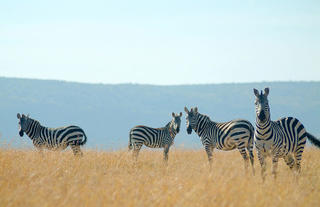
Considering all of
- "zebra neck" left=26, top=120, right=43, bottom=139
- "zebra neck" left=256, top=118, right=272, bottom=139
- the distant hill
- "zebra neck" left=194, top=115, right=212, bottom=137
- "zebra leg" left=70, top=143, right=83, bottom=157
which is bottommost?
"zebra leg" left=70, top=143, right=83, bottom=157

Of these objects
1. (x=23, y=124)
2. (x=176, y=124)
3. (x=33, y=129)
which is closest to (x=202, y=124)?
(x=176, y=124)

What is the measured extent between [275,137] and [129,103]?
105200 millimetres

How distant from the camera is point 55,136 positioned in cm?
1491

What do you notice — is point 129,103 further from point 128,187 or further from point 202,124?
point 128,187

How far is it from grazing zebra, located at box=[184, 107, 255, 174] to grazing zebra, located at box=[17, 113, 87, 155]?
3.20 m

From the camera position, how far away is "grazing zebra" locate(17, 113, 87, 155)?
1477cm

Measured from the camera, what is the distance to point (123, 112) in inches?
4306

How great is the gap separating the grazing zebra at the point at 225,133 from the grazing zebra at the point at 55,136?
3203mm

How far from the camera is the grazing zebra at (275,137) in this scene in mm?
10688

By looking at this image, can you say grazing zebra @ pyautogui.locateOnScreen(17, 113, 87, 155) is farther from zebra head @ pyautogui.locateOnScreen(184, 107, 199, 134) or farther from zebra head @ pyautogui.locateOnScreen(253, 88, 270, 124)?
zebra head @ pyautogui.locateOnScreen(253, 88, 270, 124)

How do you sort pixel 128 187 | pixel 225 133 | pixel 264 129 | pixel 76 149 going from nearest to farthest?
pixel 128 187 < pixel 264 129 < pixel 225 133 < pixel 76 149

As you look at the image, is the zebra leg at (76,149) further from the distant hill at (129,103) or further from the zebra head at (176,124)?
the distant hill at (129,103)

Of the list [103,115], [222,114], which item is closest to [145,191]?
[103,115]

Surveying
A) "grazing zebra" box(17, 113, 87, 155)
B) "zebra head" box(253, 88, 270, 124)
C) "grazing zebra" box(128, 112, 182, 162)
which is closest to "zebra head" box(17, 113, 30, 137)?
"grazing zebra" box(17, 113, 87, 155)
